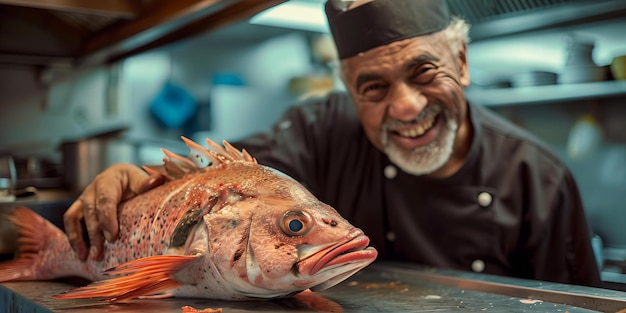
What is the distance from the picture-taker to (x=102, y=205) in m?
1.40

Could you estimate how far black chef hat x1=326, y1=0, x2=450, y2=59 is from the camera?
69.5 inches

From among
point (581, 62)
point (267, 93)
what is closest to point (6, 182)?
point (581, 62)

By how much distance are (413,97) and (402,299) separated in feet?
2.16

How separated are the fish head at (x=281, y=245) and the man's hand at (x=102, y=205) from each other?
1.11ft

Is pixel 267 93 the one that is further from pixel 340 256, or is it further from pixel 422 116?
pixel 340 256

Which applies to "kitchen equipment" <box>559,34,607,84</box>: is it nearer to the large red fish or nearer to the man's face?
the man's face

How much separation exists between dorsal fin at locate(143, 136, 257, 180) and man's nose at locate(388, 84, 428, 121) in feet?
1.80

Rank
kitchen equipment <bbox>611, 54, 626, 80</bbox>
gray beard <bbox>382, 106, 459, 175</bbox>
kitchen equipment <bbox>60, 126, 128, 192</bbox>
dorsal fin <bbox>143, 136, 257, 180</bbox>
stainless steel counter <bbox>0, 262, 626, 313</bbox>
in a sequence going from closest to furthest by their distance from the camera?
stainless steel counter <bbox>0, 262, 626, 313</bbox> → dorsal fin <bbox>143, 136, 257, 180</bbox> → gray beard <bbox>382, 106, 459, 175</bbox> → kitchen equipment <bbox>60, 126, 128, 192</bbox> → kitchen equipment <bbox>611, 54, 626, 80</bbox>

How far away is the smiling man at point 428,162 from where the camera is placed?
1779 millimetres

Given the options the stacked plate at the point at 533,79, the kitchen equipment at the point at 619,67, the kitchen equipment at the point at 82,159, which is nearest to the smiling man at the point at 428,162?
the kitchen equipment at the point at 82,159

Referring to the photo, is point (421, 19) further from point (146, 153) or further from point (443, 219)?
point (146, 153)

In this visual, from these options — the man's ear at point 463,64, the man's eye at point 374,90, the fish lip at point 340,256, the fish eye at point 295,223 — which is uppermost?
the man's ear at point 463,64

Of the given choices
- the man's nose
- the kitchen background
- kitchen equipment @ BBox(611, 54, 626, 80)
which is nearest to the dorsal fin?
the man's nose

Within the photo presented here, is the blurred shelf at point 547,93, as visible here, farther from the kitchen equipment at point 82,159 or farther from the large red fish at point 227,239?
the large red fish at point 227,239
